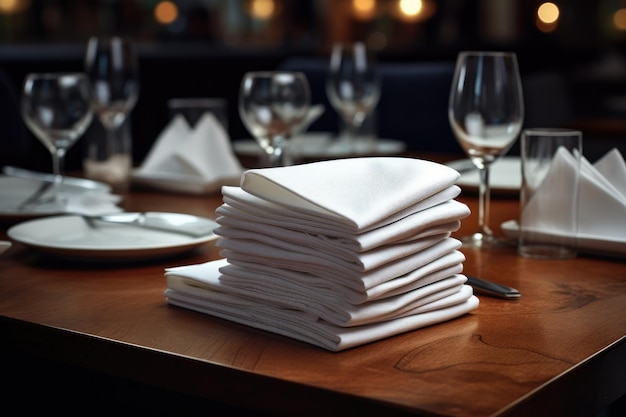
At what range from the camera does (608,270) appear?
1.05 m

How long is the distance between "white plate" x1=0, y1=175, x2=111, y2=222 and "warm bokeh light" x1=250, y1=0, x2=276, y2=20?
6748mm

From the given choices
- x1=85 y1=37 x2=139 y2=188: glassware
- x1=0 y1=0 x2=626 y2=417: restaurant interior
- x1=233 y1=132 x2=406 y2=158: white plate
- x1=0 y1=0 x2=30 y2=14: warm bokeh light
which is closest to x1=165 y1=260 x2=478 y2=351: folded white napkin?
x1=0 y1=0 x2=626 y2=417: restaurant interior

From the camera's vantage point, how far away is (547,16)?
29.8 feet

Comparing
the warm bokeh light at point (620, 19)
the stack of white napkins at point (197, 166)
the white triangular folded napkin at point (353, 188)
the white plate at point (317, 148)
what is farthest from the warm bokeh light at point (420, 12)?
the white triangular folded napkin at point (353, 188)

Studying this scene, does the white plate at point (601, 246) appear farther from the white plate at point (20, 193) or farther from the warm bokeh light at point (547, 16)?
the warm bokeh light at point (547, 16)

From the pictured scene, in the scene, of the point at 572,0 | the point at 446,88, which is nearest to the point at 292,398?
the point at 446,88

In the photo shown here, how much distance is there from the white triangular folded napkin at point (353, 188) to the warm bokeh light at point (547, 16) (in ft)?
28.2

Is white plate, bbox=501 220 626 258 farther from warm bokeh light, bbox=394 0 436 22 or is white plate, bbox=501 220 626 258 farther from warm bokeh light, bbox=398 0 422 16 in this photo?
warm bokeh light, bbox=394 0 436 22

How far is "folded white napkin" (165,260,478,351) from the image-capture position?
755 millimetres

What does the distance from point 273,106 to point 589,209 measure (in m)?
0.50

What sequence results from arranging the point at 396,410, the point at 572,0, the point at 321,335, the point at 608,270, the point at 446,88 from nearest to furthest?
1. the point at 396,410
2. the point at 321,335
3. the point at 608,270
4. the point at 446,88
5. the point at 572,0

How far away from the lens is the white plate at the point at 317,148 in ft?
6.46

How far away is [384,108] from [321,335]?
86.1 inches

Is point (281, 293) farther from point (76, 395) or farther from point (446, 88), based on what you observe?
point (446, 88)
